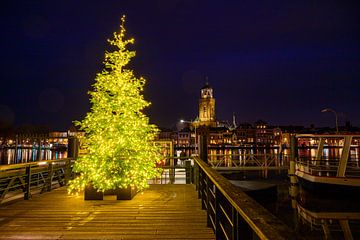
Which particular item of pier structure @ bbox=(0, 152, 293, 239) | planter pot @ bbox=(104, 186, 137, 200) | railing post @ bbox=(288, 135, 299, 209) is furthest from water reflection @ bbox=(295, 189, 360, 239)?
planter pot @ bbox=(104, 186, 137, 200)

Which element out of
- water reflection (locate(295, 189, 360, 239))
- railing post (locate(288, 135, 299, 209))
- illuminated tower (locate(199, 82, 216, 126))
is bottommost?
water reflection (locate(295, 189, 360, 239))

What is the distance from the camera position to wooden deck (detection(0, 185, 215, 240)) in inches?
176

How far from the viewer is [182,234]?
14.6 feet

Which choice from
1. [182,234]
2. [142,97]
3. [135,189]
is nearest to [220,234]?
[182,234]

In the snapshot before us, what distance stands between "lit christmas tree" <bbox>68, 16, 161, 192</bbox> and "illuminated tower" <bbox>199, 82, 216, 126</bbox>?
111 m

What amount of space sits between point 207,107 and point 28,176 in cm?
11139

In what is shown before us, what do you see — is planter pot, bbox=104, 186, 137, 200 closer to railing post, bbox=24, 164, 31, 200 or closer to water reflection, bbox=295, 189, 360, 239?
railing post, bbox=24, 164, 31, 200

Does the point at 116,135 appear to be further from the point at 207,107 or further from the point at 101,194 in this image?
the point at 207,107

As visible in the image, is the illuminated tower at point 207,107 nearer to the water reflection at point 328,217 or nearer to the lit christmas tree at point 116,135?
the water reflection at point 328,217

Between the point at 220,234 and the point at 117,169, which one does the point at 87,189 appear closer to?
the point at 117,169

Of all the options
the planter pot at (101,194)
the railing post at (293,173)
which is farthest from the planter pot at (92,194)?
the railing post at (293,173)

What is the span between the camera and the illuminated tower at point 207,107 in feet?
386

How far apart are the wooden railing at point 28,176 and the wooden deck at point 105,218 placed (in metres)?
0.48

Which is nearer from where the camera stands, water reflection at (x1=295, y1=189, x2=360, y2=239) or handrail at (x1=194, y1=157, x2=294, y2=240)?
handrail at (x1=194, y1=157, x2=294, y2=240)
